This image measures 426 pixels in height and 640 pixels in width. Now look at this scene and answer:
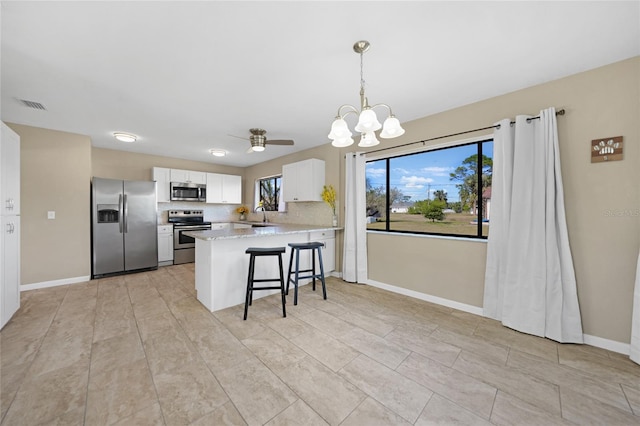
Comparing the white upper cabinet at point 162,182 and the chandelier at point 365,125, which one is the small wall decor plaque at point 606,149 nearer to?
the chandelier at point 365,125

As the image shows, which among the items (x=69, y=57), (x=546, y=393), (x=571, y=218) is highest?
(x=69, y=57)

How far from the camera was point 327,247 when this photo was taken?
4113 mm

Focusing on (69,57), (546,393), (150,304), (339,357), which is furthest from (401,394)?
(69,57)

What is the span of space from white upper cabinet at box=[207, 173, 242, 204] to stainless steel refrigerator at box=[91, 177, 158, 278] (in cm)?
146

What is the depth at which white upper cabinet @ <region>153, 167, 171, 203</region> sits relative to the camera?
16.7 ft

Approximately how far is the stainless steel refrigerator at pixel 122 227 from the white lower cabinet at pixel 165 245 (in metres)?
0.29

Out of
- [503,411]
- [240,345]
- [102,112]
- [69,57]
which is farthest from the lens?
[102,112]

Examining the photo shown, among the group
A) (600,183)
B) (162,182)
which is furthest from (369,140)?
(162,182)

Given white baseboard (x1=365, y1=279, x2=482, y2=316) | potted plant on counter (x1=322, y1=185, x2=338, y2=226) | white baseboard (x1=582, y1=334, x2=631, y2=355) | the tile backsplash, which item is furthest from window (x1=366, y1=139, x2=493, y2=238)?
white baseboard (x1=582, y1=334, x2=631, y2=355)

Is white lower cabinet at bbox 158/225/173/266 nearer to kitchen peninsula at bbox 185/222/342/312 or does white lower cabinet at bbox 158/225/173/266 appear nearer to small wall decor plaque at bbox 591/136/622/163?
kitchen peninsula at bbox 185/222/342/312

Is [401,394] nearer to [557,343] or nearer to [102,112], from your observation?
[557,343]

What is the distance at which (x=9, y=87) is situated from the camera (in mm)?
2355

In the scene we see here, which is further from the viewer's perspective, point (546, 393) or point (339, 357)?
point (339, 357)

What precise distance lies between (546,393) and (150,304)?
3942mm
